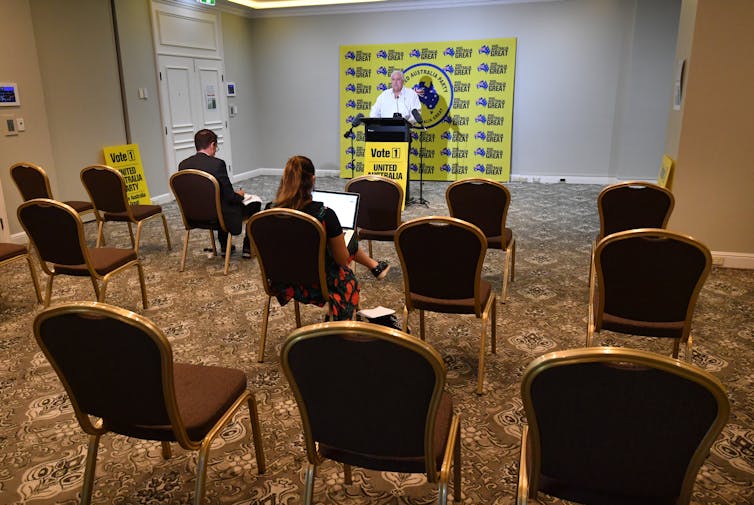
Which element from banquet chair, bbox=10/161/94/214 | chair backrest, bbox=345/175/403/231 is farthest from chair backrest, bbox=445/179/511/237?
banquet chair, bbox=10/161/94/214

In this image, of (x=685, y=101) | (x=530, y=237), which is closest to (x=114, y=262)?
(x=530, y=237)

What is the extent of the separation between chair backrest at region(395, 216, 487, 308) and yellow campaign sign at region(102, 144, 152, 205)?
5215mm

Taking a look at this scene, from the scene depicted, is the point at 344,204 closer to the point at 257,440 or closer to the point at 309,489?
the point at 257,440

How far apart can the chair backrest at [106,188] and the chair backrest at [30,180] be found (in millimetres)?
317

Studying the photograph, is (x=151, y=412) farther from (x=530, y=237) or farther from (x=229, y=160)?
(x=229, y=160)

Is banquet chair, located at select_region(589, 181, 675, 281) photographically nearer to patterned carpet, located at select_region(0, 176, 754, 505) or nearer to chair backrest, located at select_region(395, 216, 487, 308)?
patterned carpet, located at select_region(0, 176, 754, 505)

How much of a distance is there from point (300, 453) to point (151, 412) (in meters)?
0.86

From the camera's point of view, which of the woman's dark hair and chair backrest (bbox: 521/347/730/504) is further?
the woman's dark hair

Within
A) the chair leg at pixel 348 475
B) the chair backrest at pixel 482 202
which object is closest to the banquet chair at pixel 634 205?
the chair backrest at pixel 482 202

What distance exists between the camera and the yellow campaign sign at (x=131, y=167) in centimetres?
684

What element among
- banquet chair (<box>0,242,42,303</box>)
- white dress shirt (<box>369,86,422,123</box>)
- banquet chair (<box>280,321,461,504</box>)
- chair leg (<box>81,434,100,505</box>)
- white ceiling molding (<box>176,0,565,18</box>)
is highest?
white ceiling molding (<box>176,0,565,18</box>)

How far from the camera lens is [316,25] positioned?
9586 mm

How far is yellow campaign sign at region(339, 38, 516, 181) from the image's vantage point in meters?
8.89

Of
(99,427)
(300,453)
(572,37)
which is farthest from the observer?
(572,37)
